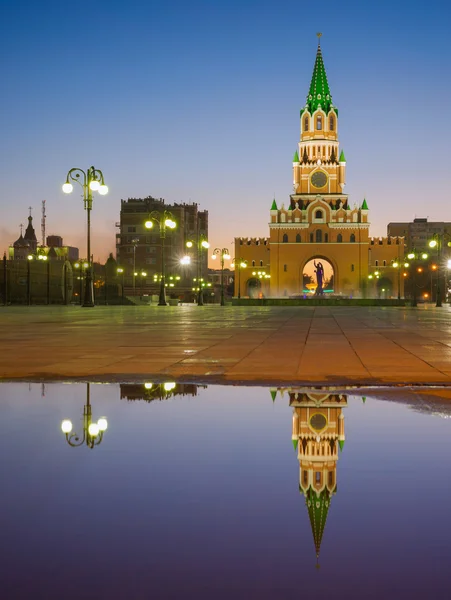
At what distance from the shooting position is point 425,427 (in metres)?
5.56

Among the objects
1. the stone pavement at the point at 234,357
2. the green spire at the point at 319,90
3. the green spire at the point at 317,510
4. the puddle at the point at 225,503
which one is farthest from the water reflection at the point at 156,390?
the green spire at the point at 319,90

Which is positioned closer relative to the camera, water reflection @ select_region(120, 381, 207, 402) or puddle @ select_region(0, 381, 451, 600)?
puddle @ select_region(0, 381, 451, 600)

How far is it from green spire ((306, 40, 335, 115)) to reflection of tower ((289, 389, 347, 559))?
12887 cm

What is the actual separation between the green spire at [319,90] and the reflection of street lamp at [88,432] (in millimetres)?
129976

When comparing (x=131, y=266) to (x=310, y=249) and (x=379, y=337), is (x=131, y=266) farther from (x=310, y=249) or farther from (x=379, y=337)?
(x=379, y=337)

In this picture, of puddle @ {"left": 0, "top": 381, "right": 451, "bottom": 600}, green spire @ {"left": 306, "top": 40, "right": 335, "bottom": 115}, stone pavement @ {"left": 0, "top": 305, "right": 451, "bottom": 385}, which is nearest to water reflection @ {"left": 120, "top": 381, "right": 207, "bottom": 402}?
stone pavement @ {"left": 0, "top": 305, "right": 451, "bottom": 385}

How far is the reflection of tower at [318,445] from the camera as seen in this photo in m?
3.43

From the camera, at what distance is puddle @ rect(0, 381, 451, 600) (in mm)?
2559

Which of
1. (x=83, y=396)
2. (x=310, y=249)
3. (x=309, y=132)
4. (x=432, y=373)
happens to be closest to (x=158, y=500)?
(x=83, y=396)

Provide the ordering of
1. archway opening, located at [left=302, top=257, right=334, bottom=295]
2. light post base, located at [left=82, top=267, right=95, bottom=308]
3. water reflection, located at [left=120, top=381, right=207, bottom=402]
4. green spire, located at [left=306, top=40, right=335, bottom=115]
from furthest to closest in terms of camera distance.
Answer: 1. green spire, located at [left=306, top=40, right=335, bottom=115]
2. archway opening, located at [left=302, top=257, right=334, bottom=295]
3. light post base, located at [left=82, top=267, right=95, bottom=308]
4. water reflection, located at [left=120, top=381, right=207, bottom=402]

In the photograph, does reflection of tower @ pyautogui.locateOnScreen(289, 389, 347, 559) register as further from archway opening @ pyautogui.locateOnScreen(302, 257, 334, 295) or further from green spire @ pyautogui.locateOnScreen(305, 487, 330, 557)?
archway opening @ pyautogui.locateOnScreen(302, 257, 334, 295)

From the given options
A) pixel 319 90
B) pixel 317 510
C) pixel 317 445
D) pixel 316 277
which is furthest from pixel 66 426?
pixel 319 90

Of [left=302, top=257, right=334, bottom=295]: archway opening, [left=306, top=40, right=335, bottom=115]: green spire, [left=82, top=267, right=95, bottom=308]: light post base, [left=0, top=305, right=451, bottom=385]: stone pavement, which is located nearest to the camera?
[left=0, top=305, right=451, bottom=385]: stone pavement

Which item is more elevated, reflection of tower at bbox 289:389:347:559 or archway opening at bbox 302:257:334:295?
archway opening at bbox 302:257:334:295
